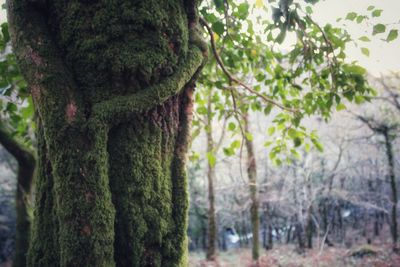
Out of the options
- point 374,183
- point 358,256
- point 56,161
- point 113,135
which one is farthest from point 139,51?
point 374,183

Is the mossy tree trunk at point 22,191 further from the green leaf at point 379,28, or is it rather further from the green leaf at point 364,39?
the green leaf at point 379,28

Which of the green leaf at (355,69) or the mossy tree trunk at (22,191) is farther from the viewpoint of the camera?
the mossy tree trunk at (22,191)

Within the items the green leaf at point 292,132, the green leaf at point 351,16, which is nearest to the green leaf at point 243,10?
the green leaf at point 351,16

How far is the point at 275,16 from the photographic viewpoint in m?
2.38

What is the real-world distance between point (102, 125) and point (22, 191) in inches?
224

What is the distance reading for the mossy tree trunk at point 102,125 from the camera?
166 centimetres

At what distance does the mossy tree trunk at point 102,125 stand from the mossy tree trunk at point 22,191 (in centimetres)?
477

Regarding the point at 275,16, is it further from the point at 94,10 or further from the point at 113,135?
the point at 113,135

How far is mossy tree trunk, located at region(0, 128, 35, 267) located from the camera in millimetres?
6031

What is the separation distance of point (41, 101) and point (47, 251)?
0.82 meters

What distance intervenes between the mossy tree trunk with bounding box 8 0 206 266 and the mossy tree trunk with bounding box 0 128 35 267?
4.77m

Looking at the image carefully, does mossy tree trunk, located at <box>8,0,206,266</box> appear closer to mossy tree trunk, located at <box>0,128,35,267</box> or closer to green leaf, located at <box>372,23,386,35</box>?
green leaf, located at <box>372,23,386,35</box>

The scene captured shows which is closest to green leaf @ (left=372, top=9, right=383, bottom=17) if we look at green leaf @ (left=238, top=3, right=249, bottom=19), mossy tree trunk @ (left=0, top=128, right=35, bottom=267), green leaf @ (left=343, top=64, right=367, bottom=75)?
green leaf @ (left=343, top=64, right=367, bottom=75)

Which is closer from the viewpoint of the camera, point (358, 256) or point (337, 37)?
point (337, 37)
